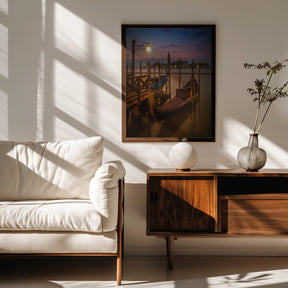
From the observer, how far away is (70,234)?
235 cm

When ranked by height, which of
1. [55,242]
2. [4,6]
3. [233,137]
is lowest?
[55,242]

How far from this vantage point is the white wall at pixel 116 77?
10.3ft

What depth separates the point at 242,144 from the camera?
10.4 feet

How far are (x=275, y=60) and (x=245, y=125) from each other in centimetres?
59

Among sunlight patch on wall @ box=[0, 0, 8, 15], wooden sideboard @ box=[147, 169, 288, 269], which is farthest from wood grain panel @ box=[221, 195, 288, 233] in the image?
sunlight patch on wall @ box=[0, 0, 8, 15]

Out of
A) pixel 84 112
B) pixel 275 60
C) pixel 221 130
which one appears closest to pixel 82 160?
pixel 84 112

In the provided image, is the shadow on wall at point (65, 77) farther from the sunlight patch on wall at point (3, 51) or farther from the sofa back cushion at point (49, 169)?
the sofa back cushion at point (49, 169)

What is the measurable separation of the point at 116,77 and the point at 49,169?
97 centimetres

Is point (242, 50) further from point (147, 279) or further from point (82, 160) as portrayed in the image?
point (147, 279)

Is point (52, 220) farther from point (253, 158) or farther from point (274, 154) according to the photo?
point (274, 154)

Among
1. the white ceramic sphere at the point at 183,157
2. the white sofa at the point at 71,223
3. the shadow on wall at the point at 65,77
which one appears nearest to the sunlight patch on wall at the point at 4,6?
the shadow on wall at the point at 65,77

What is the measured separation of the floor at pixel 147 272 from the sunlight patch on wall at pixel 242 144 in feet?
2.61

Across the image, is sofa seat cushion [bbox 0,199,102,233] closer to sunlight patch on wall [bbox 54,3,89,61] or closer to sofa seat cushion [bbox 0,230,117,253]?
sofa seat cushion [bbox 0,230,117,253]

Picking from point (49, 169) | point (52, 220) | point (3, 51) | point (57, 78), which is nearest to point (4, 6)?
point (3, 51)
